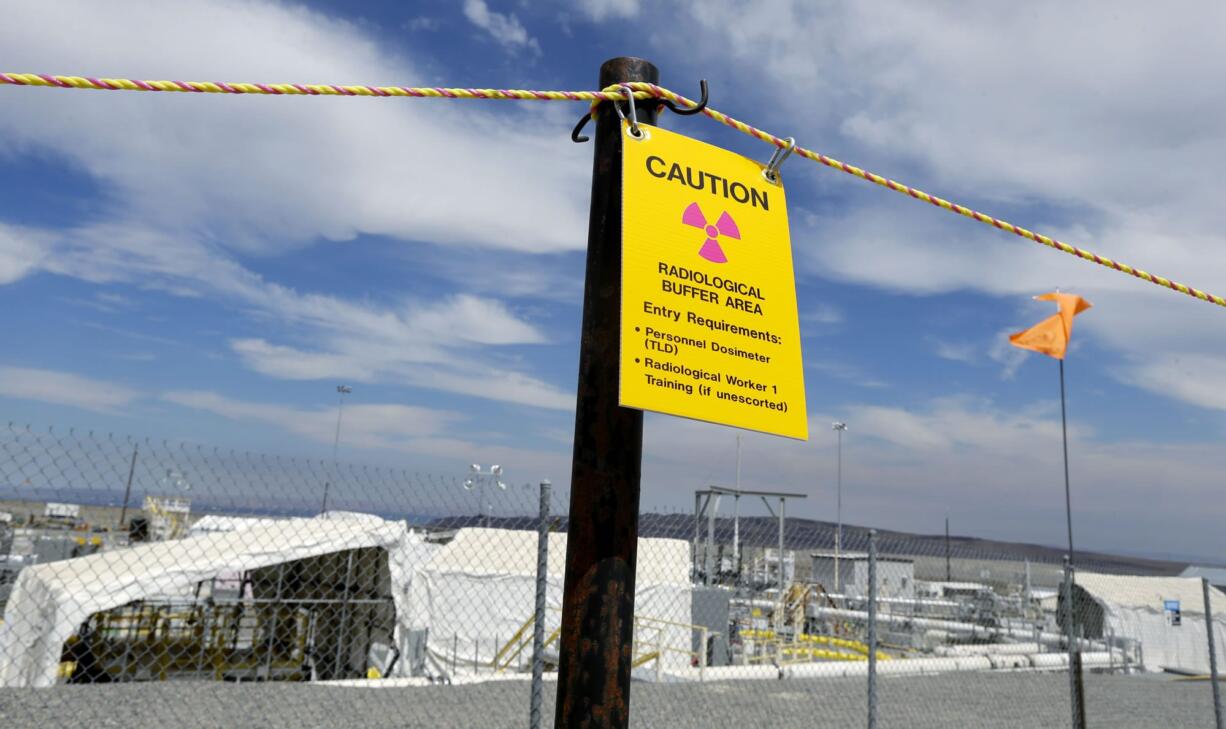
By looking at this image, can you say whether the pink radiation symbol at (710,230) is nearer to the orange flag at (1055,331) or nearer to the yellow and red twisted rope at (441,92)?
the yellow and red twisted rope at (441,92)

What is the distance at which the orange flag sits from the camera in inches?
330

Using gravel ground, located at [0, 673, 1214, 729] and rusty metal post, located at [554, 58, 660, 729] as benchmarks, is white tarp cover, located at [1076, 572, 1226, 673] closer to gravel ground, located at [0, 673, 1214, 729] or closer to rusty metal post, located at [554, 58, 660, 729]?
gravel ground, located at [0, 673, 1214, 729]

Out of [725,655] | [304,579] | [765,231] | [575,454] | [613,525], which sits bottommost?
[725,655]

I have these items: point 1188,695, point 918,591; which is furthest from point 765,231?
point 918,591

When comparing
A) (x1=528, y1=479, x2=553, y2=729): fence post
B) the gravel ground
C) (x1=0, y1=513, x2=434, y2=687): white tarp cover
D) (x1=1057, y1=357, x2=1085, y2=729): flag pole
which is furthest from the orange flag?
(x1=0, y1=513, x2=434, y2=687): white tarp cover

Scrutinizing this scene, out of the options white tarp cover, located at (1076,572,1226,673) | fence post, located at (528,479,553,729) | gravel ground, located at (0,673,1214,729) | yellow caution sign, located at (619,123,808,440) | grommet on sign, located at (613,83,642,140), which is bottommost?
gravel ground, located at (0,673,1214,729)

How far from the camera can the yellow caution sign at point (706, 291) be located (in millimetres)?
2469

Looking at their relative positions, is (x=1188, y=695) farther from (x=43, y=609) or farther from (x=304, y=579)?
(x=43, y=609)

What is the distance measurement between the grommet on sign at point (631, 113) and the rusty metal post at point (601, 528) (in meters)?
0.26

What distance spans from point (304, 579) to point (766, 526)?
9.43 meters

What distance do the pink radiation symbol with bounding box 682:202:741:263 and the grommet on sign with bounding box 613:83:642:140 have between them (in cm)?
30

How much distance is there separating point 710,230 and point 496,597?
1811cm

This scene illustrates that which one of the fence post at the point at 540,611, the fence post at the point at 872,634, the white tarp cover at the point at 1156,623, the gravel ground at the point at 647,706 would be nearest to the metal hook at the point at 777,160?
the fence post at the point at 540,611

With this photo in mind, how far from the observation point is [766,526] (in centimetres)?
1659
